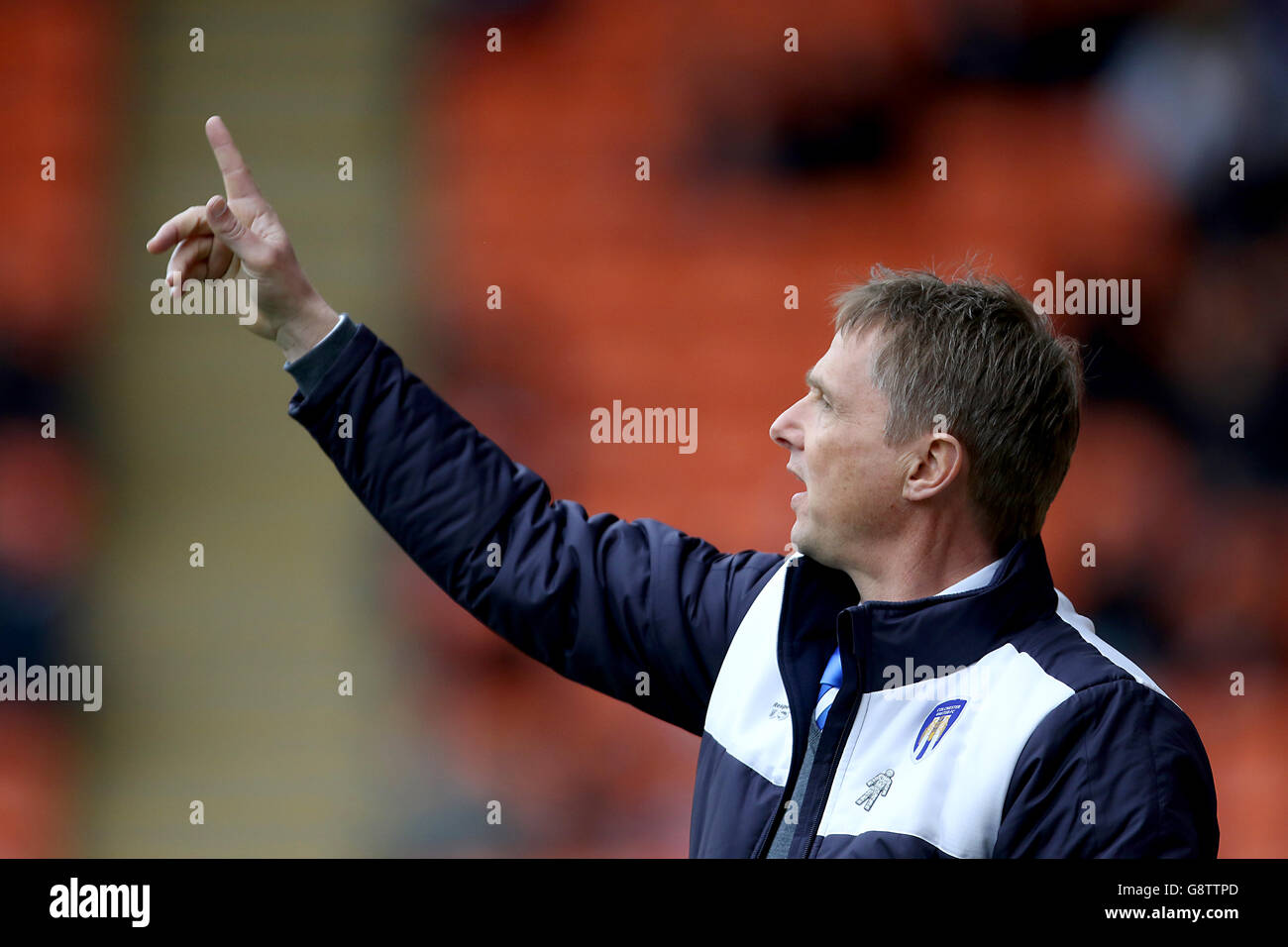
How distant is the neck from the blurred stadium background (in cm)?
143

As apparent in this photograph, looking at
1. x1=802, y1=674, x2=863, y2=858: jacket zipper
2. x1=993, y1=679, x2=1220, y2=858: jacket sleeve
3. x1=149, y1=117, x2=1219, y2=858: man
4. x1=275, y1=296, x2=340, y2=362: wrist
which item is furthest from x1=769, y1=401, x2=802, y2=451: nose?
x1=275, y1=296, x2=340, y2=362: wrist

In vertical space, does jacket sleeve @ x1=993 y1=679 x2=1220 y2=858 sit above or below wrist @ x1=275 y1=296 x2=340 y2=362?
below

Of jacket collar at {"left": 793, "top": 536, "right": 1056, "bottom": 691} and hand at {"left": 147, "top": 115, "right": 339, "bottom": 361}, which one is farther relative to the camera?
hand at {"left": 147, "top": 115, "right": 339, "bottom": 361}

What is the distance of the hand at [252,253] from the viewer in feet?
4.96

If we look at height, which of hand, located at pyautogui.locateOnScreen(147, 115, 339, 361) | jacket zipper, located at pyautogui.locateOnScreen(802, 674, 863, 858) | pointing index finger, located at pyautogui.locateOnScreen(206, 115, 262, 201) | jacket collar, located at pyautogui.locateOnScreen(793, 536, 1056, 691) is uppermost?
pointing index finger, located at pyautogui.locateOnScreen(206, 115, 262, 201)

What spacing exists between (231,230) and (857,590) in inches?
A: 31.6

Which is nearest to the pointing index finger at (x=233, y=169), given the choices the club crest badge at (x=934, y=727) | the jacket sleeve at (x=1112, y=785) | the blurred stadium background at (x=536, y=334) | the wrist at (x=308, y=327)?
the wrist at (x=308, y=327)

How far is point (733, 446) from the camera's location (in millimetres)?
2930

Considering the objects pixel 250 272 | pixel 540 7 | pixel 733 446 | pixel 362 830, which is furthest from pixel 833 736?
pixel 540 7

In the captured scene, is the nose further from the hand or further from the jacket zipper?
the hand

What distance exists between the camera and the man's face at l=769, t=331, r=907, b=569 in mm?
1402

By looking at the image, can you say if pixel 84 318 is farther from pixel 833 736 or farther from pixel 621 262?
pixel 833 736

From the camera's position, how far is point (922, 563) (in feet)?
4.61

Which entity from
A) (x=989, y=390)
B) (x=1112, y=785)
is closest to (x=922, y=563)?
(x=989, y=390)
